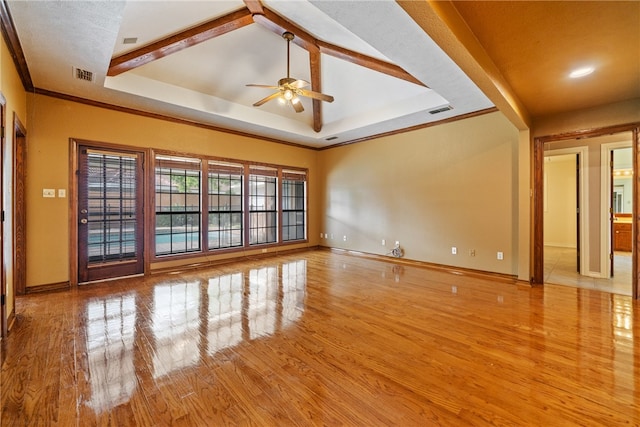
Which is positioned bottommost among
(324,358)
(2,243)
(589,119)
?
(324,358)

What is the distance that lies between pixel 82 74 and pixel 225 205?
3157mm

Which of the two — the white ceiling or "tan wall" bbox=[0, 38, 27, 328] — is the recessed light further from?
"tan wall" bbox=[0, 38, 27, 328]

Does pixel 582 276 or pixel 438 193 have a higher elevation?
pixel 438 193

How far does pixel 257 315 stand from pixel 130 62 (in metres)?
3.65

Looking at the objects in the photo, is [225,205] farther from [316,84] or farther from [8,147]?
[8,147]

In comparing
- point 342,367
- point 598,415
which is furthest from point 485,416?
point 342,367

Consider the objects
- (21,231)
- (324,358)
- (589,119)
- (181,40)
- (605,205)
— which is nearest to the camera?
(324,358)

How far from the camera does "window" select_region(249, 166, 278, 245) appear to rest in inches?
255

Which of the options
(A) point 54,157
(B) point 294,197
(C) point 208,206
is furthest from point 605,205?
(A) point 54,157

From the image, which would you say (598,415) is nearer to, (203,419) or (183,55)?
(203,419)

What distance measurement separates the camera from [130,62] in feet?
11.8

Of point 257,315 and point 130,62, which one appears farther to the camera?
point 130,62

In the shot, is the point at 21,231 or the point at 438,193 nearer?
the point at 21,231

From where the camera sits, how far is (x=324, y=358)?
221 centimetres
